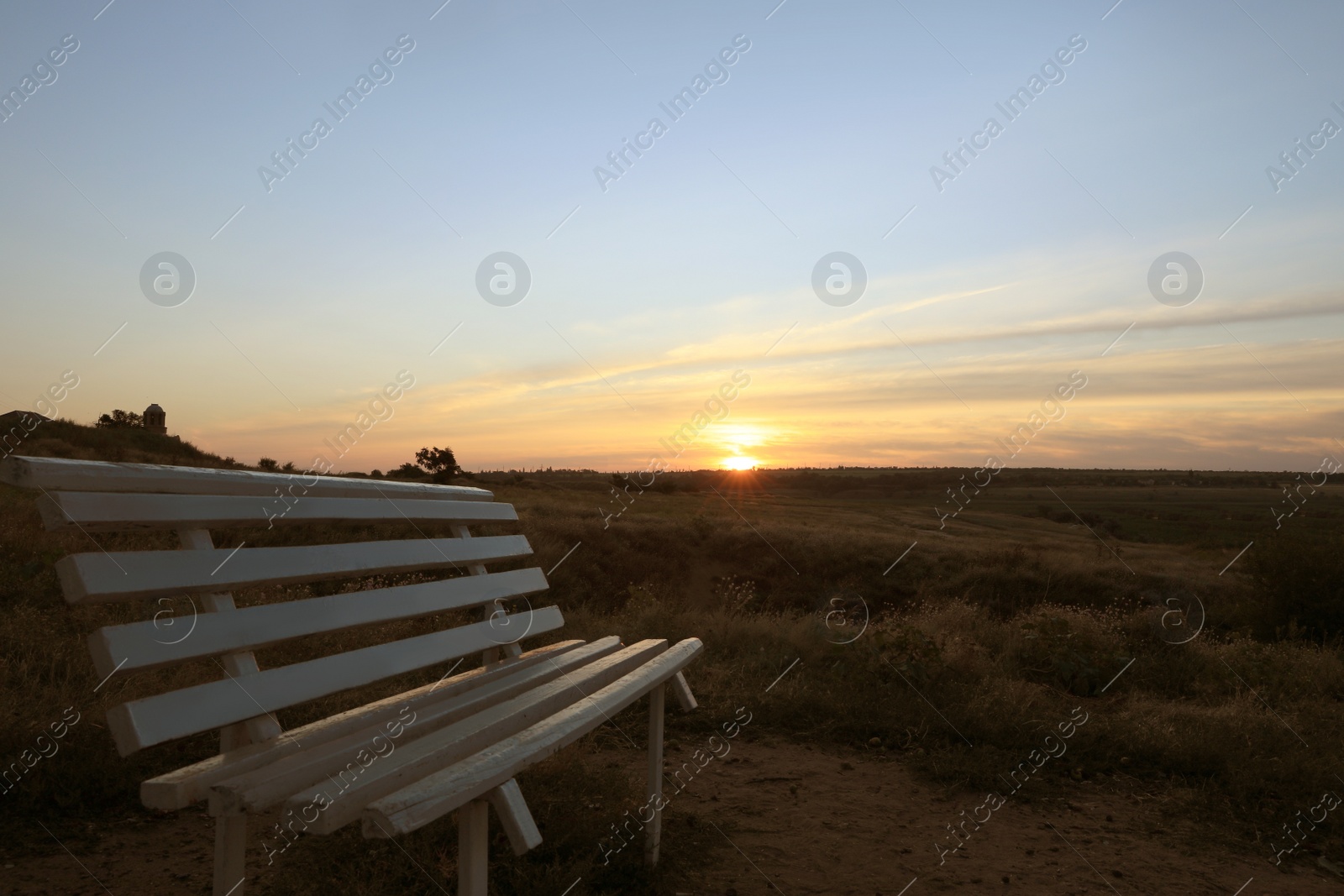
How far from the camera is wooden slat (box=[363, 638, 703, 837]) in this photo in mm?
1399

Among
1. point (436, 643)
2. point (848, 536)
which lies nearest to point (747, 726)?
point (436, 643)

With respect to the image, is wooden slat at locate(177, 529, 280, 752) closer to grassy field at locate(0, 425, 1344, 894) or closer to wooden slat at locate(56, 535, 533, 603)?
wooden slat at locate(56, 535, 533, 603)

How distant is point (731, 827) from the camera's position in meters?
3.36

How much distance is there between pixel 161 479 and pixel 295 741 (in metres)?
0.67

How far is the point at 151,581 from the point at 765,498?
44759 mm

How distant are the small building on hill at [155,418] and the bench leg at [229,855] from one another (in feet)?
78.9

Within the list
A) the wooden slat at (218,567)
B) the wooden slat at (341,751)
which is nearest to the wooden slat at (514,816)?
the wooden slat at (341,751)

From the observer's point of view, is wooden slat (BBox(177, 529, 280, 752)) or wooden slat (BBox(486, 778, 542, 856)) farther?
wooden slat (BBox(177, 529, 280, 752))

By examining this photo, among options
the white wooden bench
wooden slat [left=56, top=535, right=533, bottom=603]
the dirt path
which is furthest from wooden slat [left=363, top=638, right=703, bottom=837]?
the dirt path

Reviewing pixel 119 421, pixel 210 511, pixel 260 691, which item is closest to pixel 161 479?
pixel 210 511

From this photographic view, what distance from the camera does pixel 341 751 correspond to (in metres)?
1.84

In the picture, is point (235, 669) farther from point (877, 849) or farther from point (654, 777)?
point (877, 849)

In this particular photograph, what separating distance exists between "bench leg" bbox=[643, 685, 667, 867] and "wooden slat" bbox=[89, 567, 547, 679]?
71 cm

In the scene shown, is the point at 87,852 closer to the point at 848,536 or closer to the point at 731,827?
the point at 731,827
